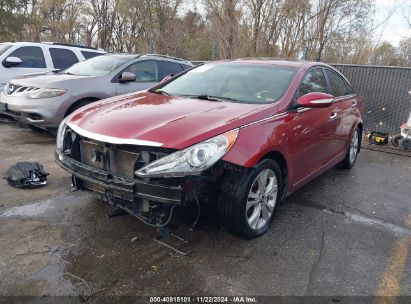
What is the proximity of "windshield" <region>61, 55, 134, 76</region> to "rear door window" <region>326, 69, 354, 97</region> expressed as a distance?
12.8ft

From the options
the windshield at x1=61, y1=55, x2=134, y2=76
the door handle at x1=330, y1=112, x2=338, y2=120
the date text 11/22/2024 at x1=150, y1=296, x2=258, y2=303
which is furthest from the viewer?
the windshield at x1=61, y1=55, x2=134, y2=76

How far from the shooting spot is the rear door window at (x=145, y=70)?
7175 mm

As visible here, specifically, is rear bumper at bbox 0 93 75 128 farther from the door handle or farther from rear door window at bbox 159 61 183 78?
the door handle

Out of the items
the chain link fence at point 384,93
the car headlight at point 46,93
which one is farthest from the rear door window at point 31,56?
the chain link fence at point 384,93

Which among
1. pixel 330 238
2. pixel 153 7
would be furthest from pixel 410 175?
pixel 153 7

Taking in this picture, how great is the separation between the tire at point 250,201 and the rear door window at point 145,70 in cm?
454

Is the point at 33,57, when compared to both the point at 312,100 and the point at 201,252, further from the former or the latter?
the point at 201,252

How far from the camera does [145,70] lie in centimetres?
739

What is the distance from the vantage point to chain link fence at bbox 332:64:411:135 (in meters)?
8.82

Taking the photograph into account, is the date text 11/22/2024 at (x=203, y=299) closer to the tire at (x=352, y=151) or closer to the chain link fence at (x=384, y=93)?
the tire at (x=352, y=151)

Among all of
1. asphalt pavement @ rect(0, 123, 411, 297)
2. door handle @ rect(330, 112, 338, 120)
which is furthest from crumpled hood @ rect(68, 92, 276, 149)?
door handle @ rect(330, 112, 338, 120)

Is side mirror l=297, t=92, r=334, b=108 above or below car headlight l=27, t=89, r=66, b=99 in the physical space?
above

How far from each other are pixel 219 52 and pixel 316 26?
4.40m

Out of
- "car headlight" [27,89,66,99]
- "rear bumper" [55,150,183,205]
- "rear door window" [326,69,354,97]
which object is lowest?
"rear bumper" [55,150,183,205]
